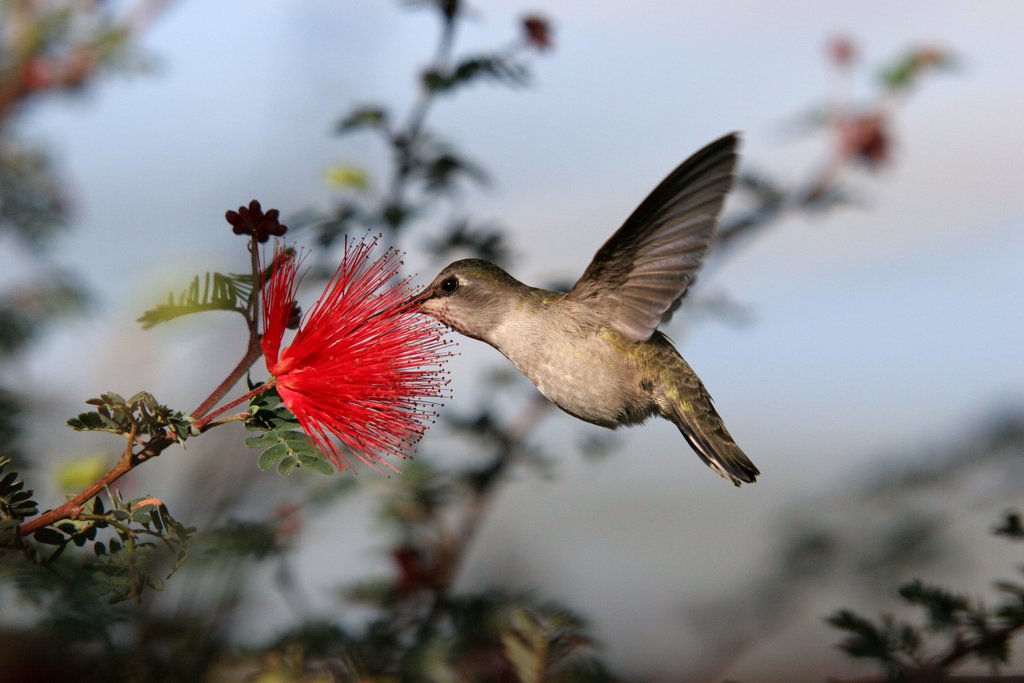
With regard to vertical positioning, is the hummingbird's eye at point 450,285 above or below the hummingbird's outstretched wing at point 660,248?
below

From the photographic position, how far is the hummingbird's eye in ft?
4.71

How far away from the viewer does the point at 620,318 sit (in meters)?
1.55

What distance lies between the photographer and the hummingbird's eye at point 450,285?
144 centimetres

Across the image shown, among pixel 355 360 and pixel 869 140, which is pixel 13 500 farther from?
pixel 869 140

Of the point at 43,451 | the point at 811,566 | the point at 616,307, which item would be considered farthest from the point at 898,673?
the point at 43,451

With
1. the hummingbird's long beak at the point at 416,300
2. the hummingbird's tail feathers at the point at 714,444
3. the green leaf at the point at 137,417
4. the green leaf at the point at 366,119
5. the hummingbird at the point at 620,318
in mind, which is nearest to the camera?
the green leaf at the point at 137,417

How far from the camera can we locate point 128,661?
1339 mm

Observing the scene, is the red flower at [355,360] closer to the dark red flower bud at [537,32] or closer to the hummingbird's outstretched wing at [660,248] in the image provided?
the hummingbird's outstretched wing at [660,248]

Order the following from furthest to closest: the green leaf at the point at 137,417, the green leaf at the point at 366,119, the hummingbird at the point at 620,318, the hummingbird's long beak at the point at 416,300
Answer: the green leaf at the point at 366,119 < the hummingbird at the point at 620,318 < the hummingbird's long beak at the point at 416,300 < the green leaf at the point at 137,417

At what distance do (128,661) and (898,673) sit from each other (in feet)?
3.47

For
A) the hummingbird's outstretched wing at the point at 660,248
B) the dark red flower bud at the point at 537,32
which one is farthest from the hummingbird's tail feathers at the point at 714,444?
the dark red flower bud at the point at 537,32

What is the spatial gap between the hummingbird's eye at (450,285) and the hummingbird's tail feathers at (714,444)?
451 mm

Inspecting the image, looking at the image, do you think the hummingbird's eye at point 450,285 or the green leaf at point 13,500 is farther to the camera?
the hummingbird's eye at point 450,285

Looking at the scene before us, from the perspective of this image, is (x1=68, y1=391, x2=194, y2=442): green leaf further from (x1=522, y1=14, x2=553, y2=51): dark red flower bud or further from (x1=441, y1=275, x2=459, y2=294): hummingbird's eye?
(x1=522, y1=14, x2=553, y2=51): dark red flower bud
